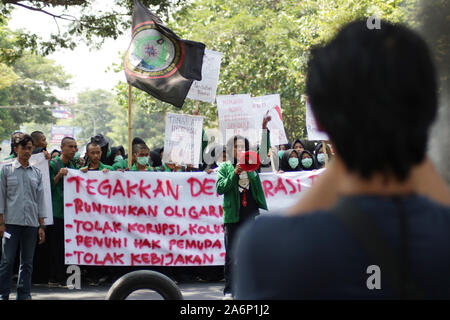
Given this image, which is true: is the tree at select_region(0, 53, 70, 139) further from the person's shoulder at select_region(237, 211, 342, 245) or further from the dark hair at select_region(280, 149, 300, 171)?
the person's shoulder at select_region(237, 211, 342, 245)

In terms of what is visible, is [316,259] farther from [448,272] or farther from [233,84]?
[233,84]

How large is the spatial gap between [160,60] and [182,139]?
1352 mm

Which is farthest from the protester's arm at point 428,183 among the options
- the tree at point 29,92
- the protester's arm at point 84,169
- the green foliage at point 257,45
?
the tree at point 29,92

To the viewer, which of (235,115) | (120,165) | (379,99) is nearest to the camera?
(379,99)

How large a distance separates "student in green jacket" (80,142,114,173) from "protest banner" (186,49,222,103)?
191cm

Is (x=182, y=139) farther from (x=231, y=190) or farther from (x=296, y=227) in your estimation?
(x=296, y=227)

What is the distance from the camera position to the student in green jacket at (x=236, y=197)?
677cm

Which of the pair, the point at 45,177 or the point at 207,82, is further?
the point at 207,82

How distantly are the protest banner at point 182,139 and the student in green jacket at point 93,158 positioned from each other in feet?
2.94

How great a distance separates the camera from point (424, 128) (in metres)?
1.29

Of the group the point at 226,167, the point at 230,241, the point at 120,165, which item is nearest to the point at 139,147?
the point at 120,165

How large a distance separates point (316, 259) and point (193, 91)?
28.1 feet

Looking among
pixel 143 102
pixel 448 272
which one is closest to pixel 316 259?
pixel 448 272

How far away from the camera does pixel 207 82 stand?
973 cm
